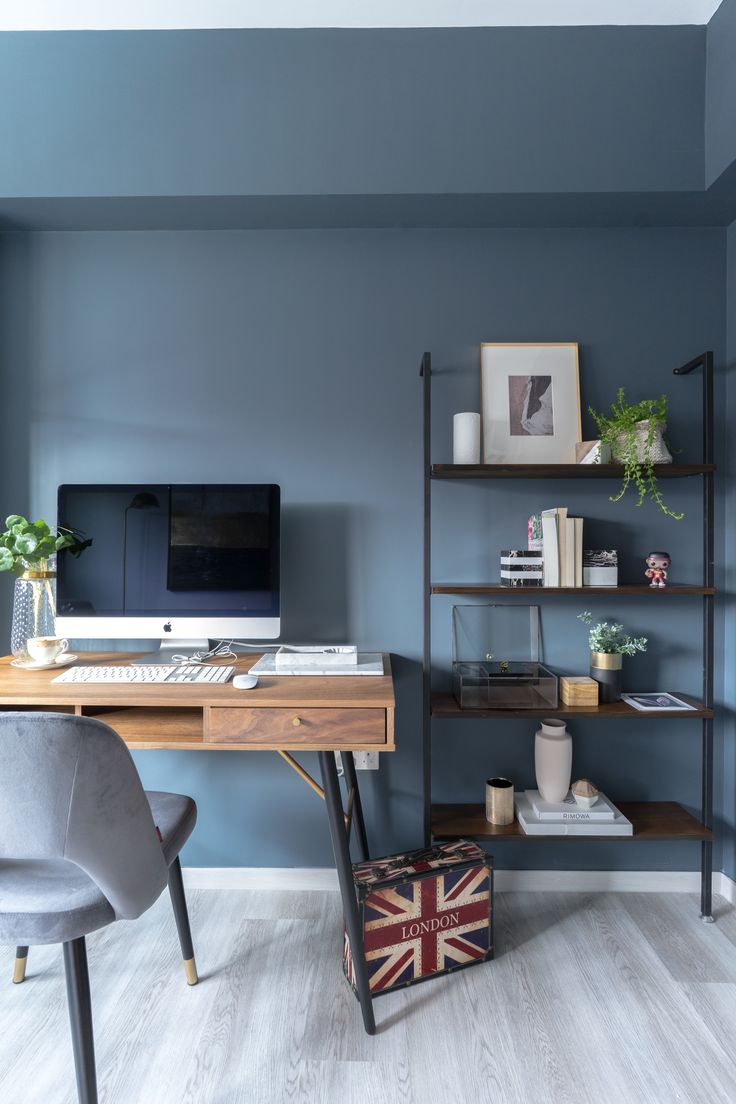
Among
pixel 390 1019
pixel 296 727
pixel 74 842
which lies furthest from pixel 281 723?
pixel 390 1019

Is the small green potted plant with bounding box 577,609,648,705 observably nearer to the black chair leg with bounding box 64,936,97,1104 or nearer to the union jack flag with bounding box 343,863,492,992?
the union jack flag with bounding box 343,863,492,992

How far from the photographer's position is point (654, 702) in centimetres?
196

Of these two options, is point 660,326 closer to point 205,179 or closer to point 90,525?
point 205,179

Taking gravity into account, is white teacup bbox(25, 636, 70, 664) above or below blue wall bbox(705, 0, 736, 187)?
below

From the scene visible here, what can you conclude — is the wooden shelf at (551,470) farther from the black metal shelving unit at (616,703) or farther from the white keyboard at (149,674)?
the white keyboard at (149,674)

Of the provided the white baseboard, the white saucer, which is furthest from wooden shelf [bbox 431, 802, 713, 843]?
the white saucer

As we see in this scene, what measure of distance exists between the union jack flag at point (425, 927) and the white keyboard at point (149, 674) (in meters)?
0.69

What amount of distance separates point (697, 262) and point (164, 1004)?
2701 mm

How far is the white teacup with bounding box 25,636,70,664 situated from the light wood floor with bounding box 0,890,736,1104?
0.84 metres

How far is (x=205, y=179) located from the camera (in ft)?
6.15

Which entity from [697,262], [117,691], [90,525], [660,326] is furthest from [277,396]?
[697,262]

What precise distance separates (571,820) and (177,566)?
1438 mm

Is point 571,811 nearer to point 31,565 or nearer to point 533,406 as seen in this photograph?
point 533,406

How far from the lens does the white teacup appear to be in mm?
1830
